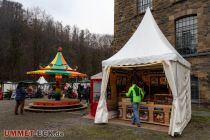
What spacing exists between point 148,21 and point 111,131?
5628mm

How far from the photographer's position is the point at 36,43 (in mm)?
55188

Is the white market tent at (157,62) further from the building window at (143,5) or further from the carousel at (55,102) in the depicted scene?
the building window at (143,5)

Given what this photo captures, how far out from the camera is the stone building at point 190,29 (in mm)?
15016

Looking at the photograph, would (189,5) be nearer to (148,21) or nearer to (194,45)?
(194,45)

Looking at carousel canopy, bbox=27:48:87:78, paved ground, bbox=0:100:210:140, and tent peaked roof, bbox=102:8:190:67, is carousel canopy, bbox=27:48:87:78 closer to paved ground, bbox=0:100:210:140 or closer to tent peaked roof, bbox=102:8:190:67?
paved ground, bbox=0:100:210:140

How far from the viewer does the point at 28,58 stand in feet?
173

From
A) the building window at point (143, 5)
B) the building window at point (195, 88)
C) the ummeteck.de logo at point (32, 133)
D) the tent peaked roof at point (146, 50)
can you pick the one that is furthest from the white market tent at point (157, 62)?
the building window at point (143, 5)

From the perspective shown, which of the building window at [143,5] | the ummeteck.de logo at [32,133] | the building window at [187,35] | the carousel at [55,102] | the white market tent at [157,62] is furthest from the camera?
the building window at [143,5]

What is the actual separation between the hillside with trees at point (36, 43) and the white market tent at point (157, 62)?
4076cm

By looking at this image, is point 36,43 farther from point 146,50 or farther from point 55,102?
point 146,50

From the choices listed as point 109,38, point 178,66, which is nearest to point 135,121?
point 178,66

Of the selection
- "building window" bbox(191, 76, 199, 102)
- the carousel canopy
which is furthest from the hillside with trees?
"building window" bbox(191, 76, 199, 102)

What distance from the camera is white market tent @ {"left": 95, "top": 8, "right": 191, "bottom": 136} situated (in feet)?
26.9

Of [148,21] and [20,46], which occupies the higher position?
[20,46]
